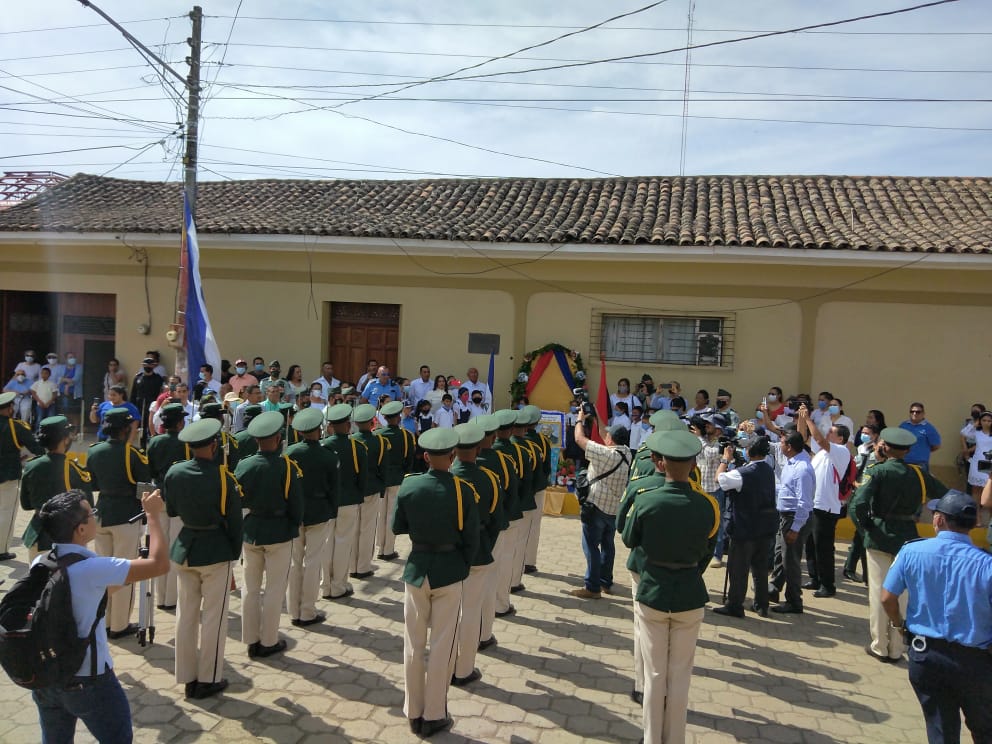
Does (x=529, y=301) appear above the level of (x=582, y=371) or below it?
above

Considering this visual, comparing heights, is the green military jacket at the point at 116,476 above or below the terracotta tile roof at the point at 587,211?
below

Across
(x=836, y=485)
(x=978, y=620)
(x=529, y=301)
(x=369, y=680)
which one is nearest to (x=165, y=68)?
(x=529, y=301)

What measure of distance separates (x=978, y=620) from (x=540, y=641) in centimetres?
337

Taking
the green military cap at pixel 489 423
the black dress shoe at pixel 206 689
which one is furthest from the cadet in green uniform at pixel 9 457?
the green military cap at pixel 489 423

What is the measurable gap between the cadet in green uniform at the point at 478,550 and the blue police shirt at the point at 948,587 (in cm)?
253

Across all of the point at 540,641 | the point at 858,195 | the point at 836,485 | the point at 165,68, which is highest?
the point at 165,68

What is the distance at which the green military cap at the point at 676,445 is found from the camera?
424cm

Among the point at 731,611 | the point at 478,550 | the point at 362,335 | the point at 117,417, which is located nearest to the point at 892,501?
the point at 731,611

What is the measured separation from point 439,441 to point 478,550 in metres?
0.89

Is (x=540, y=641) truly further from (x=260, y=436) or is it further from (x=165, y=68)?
(x=165, y=68)

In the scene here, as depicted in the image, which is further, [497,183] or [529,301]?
[497,183]

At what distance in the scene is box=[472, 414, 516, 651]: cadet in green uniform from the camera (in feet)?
18.0

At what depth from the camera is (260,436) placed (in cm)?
533

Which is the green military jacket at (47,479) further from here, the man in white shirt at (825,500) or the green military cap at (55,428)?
the man in white shirt at (825,500)
